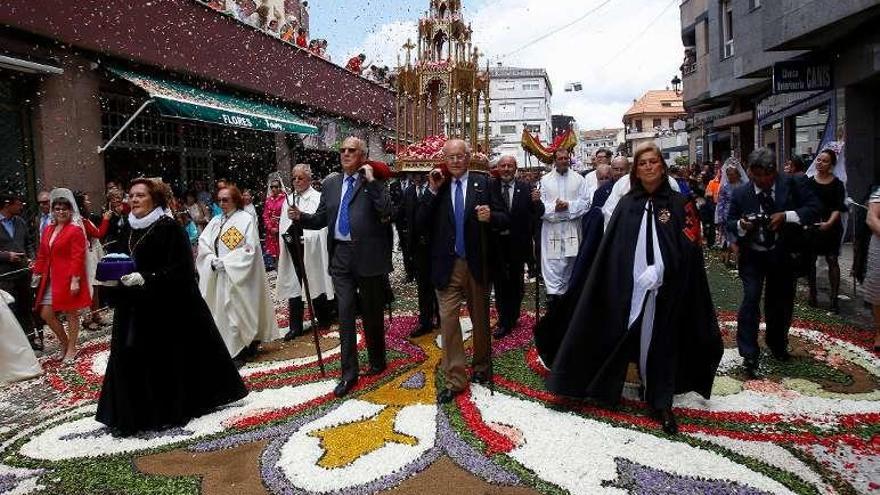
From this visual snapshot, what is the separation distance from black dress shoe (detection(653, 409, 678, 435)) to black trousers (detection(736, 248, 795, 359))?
1.53 meters

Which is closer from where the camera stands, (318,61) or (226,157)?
(226,157)

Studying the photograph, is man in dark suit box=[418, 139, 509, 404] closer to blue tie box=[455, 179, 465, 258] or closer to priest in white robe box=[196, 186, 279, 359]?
blue tie box=[455, 179, 465, 258]

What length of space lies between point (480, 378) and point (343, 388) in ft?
3.72

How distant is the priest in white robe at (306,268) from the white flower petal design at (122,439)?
251 centimetres

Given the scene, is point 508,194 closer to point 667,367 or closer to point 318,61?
point 667,367

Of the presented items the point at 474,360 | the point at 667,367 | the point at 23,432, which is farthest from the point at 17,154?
the point at 667,367

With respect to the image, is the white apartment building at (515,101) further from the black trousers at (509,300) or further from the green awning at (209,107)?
the black trousers at (509,300)

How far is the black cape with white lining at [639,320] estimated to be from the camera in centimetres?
453

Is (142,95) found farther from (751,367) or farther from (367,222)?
(751,367)

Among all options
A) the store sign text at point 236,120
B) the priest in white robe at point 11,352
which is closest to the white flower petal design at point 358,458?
the priest in white robe at point 11,352

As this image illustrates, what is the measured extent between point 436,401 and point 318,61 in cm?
1605

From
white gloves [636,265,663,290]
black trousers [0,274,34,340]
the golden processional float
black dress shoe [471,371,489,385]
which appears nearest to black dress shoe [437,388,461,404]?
black dress shoe [471,371,489,385]

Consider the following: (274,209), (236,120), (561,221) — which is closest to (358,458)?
(561,221)

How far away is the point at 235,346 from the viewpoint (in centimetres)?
656
